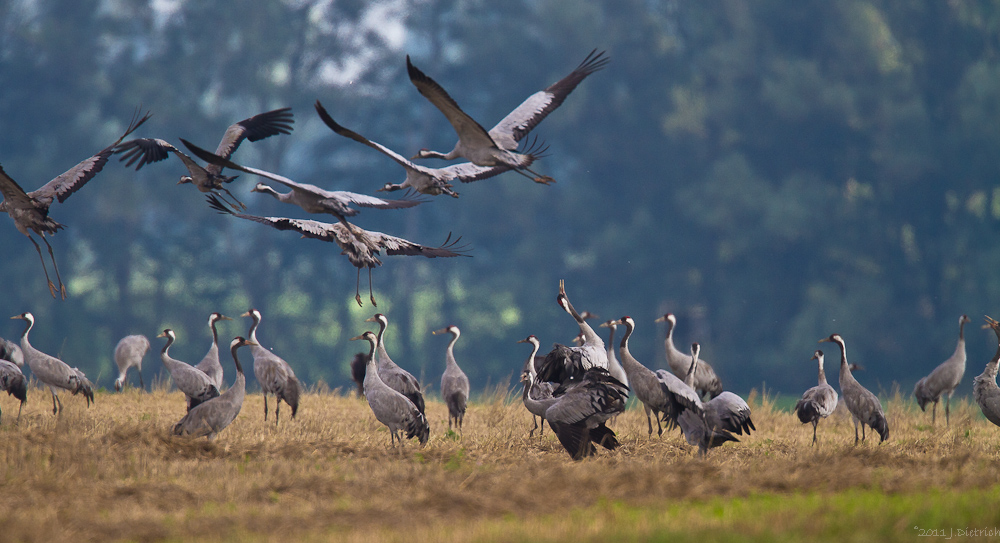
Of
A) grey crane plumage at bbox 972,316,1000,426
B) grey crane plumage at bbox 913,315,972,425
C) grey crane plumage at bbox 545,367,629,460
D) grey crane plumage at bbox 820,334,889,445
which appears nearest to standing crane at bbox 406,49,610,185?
grey crane plumage at bbox 545,367,629,460

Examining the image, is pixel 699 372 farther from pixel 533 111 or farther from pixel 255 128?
pixel 255 128

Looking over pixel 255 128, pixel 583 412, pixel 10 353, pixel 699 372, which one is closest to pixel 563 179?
pixel 699 372

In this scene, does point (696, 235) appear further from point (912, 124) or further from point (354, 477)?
point (354, 477)

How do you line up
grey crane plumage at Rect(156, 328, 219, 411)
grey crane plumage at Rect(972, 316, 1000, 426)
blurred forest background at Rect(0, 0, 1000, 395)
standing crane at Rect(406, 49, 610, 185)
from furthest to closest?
blurred forest background at Rect(0, 0, 1000, 395), grey crane plumage at Rect(972, 316, 1000, 426), grey crane plumage at Rect(156, 328, 219, 411), standing crane at Rect(406, 49, 610, 185)

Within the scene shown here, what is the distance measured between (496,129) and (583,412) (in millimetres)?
2971

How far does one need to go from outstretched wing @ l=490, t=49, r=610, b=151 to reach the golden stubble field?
2919 millimetres

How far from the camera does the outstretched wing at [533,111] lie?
9.70 m

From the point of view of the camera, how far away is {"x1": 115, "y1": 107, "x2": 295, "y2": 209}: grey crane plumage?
883 cm

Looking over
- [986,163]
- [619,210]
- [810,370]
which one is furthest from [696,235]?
[986,163]

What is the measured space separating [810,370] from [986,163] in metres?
7.35

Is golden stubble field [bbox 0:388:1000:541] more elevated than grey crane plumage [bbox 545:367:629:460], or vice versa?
grey crane plumage [bbox 545:367:629:460]

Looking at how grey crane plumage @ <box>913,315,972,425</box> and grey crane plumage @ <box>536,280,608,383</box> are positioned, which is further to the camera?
grey crane plumage @ <box>913,315,972,425</box>

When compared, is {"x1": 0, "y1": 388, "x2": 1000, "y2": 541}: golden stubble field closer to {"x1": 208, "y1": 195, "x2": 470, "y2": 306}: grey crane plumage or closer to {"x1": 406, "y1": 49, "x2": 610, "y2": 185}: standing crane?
{"x1": 208, "y1": 195, "x2": 470, "y2": 306}: grey crane plumage

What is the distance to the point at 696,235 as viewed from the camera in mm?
30781
